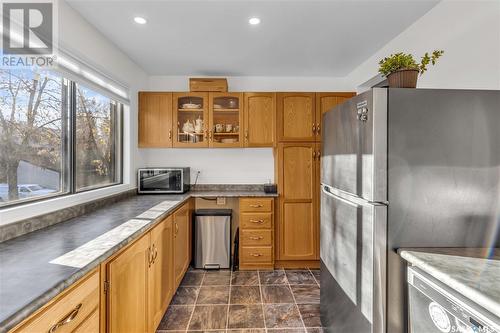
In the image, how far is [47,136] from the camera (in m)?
1.84

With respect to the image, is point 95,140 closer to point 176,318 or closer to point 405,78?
point 176,318

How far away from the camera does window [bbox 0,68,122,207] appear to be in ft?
5.09

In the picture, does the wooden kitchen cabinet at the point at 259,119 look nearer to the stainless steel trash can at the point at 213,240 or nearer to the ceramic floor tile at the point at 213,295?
the stainless steel trash can at the point at 213,240

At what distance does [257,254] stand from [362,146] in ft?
7.11

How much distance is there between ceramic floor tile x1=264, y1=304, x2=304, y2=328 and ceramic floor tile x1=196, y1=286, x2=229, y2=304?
0.42 m

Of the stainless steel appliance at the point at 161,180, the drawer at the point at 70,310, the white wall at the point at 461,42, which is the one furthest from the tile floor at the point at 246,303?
the white wall at the point at 461,42

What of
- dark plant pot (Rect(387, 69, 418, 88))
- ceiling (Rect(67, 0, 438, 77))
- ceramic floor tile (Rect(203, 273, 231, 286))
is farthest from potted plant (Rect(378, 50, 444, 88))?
ceramic floor tile (Rect(203, 273, 231, 286))

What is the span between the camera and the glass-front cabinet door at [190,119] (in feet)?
10.7

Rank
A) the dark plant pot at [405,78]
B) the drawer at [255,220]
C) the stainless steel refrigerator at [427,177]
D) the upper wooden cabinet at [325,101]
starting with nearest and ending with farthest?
the stainless steel refrigerator at [427,177], the dark plant pot at [405,78], the drawer at [255,220], the upper wooden cabinet at [325,101]

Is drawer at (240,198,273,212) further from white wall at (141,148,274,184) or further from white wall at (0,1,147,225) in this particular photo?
white wall at (0,1,147,225)

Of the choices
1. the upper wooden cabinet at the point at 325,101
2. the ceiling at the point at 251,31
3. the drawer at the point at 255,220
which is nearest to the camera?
the ceiling at the point at 251,31

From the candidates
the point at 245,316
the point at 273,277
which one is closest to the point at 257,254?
the point at 273,277

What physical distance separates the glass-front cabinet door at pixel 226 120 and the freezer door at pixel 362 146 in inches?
67.6

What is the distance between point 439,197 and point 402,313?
1.90ft
